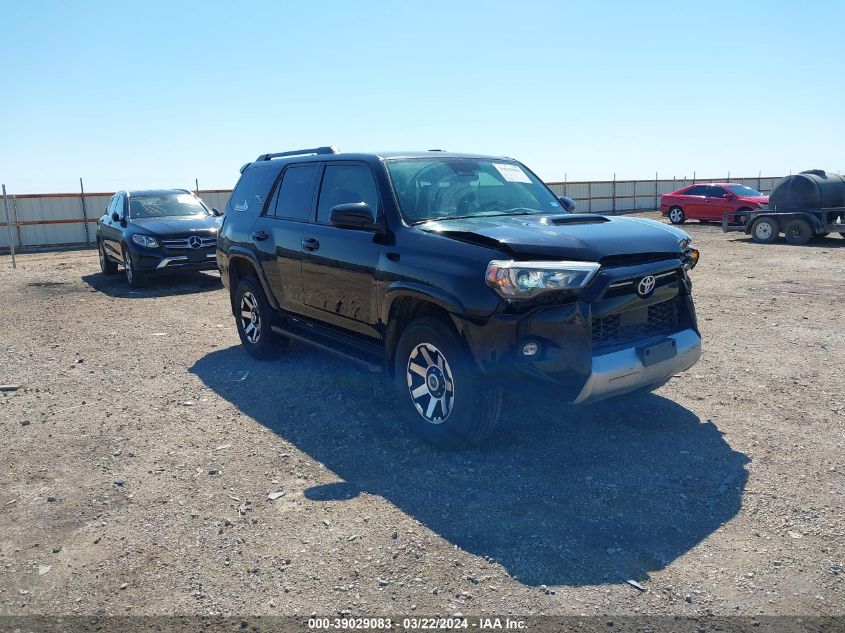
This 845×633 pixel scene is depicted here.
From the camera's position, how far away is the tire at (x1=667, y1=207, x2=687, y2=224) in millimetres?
25175

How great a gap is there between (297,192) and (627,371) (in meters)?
3.44

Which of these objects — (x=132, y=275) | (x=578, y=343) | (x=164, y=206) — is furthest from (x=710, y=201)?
(x=578, y=343)

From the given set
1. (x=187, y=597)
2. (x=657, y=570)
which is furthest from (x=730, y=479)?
(x=187, y=597)

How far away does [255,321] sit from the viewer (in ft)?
22.8

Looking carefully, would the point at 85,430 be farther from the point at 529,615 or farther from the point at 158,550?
the point at 529,615

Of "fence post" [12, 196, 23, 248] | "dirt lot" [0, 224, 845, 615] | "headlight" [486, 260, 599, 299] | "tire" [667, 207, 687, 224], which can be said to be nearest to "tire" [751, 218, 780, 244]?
"tire" [667, 207, 687, 224]

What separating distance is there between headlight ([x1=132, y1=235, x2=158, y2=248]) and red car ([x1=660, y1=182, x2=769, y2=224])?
61.5 ft

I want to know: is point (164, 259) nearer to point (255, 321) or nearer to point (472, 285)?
point (255, 321)

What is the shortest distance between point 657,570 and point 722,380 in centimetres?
320

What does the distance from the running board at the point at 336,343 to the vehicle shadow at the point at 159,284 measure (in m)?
6.35

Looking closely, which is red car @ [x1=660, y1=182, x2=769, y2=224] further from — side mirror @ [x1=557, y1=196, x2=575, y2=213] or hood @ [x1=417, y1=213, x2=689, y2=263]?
hood @ [x1=417, y1=213, x2=689, y2=263]

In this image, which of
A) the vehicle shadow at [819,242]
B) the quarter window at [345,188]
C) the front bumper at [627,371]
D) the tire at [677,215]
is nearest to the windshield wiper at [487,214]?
the quarter window at [345,188]

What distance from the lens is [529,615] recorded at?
2.85 metres

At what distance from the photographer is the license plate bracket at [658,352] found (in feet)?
13.5
